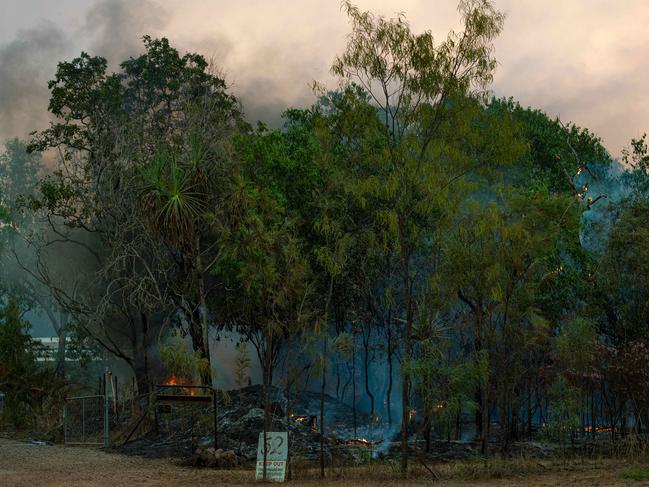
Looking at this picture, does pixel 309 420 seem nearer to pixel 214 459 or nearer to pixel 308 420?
pixel 308 420

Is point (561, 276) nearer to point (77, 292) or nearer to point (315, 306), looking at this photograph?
Answer: point (315, 306)

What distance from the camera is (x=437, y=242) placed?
25.0 m

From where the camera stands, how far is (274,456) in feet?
68.7

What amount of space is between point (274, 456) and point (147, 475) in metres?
3.89

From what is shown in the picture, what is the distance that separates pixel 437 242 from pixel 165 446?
11087 millimetres

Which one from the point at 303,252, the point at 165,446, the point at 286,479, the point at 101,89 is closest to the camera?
the point at 286,479

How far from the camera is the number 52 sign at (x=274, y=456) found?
20797 mm

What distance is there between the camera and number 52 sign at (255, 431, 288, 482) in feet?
68.2

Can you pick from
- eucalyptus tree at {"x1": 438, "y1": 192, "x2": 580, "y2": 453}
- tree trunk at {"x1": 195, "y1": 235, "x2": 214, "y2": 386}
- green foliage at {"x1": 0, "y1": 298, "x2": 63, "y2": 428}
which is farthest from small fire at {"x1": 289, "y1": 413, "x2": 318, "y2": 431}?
green foliage at {"x1": 0, "y1": 298, "x2": 63, "y2": 428}

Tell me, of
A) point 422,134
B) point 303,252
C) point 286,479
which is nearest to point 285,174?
point 303,252

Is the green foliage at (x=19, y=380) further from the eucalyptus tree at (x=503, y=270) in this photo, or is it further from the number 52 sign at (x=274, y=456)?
the eucalyptus tree at (x=503, y=270)

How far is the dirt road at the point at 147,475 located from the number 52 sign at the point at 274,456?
15.4 inches

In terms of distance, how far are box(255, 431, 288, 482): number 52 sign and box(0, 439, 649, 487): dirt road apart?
39 centimetres

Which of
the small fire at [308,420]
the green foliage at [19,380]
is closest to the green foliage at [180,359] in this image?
the small fire at [308,420]
